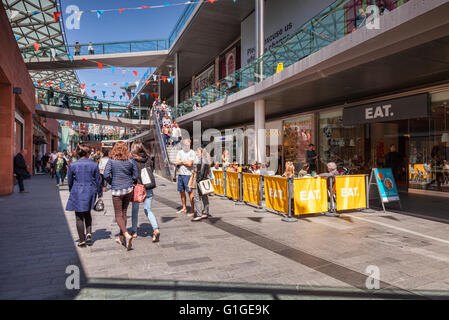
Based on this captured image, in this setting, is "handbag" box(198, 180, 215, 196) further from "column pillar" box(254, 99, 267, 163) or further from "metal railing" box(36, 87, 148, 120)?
"metal railing" box(36, 87, 148, 120)

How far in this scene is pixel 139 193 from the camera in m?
5.20

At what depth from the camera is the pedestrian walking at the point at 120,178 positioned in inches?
196

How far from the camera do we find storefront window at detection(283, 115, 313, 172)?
1614cm

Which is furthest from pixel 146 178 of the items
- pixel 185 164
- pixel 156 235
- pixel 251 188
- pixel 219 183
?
pixel 219 183

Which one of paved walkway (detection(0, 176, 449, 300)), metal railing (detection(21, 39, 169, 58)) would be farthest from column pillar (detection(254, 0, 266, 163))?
metal railing (detection(21, 39, 169, 58))

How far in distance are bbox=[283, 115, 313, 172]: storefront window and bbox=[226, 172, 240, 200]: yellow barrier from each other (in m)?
6.85

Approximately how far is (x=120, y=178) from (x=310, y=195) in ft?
15.5

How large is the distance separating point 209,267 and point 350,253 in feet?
7.69

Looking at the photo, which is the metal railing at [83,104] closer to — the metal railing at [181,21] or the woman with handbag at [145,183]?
the metal railing at [181,21]

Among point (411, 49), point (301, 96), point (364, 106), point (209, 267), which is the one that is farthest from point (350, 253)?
point (301, 96)

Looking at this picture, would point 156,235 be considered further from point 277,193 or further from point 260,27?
point 260,27

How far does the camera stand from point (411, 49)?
7156 millimetres

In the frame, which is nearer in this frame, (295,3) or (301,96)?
(301,96)

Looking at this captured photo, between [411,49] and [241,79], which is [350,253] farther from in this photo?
[241,79]
